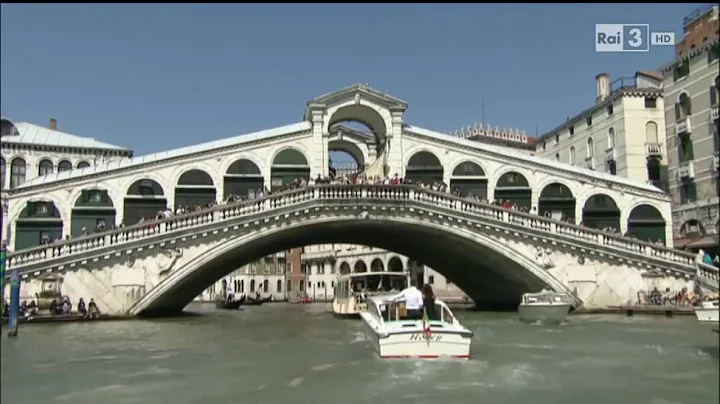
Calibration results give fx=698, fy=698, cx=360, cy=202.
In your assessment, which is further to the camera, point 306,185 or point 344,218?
point 306,185

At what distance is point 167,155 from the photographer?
27.8 meters

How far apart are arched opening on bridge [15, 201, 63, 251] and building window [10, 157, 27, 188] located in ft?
28.1

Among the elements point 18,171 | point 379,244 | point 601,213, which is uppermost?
point 18,171

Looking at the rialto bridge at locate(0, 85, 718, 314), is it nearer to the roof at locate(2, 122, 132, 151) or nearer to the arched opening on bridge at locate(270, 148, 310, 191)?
the arched opening on bridge at locate(270, 148, 310, 191)

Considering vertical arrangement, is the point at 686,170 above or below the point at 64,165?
below

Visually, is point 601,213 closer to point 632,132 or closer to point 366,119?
point 632,132

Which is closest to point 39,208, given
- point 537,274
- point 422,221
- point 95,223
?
point 95,223

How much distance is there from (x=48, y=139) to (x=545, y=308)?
2679cm

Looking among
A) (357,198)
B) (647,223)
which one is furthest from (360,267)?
(357,198)

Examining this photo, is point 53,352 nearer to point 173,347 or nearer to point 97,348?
point 97,348

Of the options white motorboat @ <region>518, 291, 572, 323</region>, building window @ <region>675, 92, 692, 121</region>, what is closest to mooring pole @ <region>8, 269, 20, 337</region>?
white motorboat @ <region>518, 291, 572, 323</region>

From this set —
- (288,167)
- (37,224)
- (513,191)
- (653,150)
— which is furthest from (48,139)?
(653,150)

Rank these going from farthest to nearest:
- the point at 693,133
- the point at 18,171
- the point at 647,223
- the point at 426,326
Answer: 1. the point at 18,171
2. the point at 647,223
3. the point at 693,133
4. the point at 426,326

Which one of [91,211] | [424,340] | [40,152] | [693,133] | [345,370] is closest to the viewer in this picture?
[345,370]
